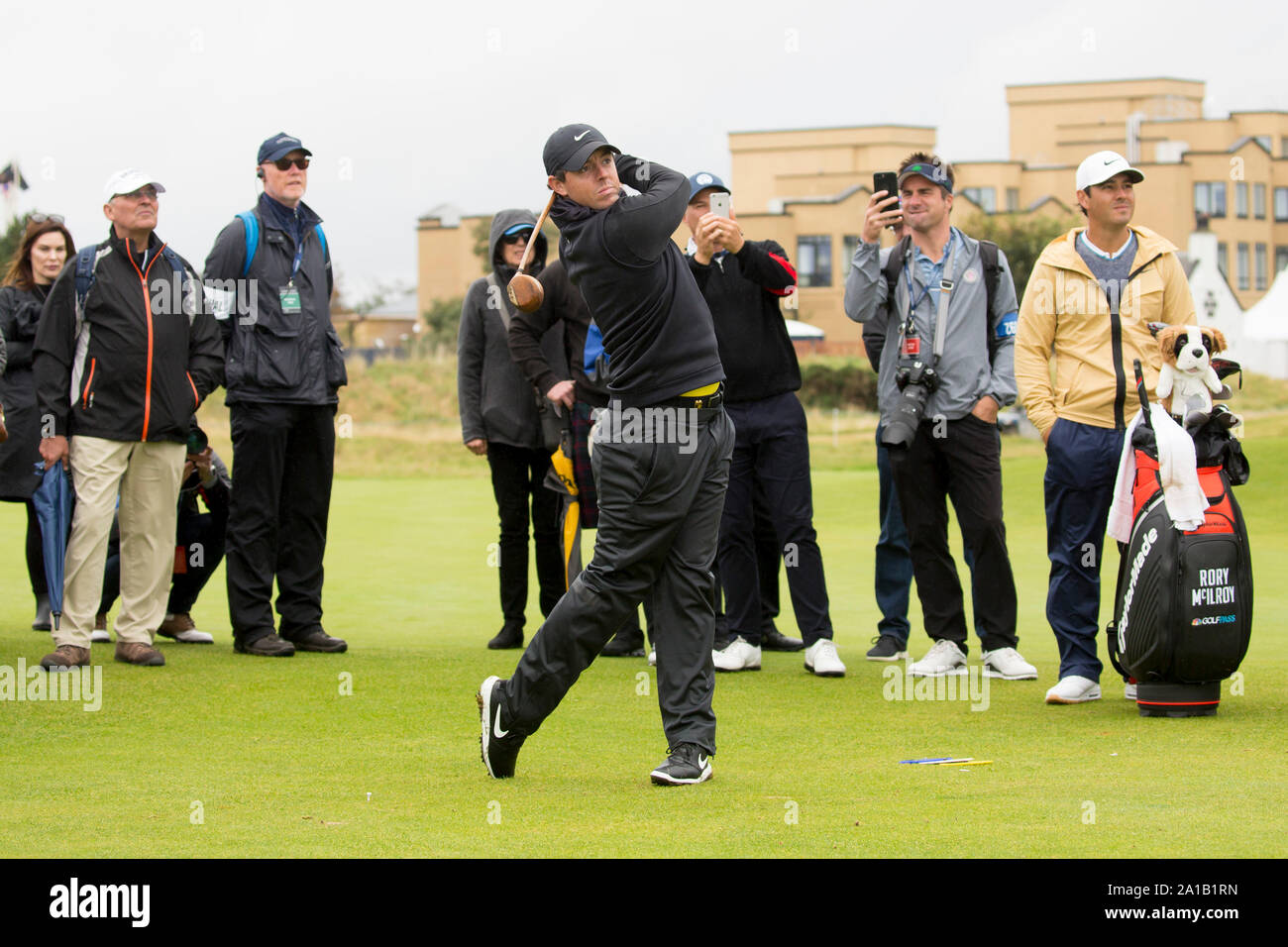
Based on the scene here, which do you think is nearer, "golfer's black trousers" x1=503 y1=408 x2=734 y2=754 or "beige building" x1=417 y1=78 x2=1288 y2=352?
"golfer's black trousers" x1=503 y1=408 x2=734 y2=754

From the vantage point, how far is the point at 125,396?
7895mm

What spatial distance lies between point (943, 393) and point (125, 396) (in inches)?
152

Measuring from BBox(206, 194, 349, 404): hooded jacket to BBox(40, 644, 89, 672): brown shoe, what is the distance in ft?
4.77

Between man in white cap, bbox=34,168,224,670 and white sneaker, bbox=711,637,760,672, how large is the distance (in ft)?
8.76

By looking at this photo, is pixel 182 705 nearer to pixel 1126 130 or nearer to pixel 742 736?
pixel 742 736

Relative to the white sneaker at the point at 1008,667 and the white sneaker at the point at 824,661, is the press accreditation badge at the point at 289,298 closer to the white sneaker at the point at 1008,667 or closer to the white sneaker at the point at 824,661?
the white sneaker at the point at 824,661

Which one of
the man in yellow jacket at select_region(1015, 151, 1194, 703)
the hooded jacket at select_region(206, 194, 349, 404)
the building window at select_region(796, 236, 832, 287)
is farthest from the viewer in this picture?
the building window at select_region(796, 236, 832, 287)

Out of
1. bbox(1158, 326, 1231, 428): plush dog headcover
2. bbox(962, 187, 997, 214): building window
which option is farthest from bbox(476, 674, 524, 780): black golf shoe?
bbox(962, 187, 997, 214): building window

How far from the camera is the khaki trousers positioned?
25.5 ft

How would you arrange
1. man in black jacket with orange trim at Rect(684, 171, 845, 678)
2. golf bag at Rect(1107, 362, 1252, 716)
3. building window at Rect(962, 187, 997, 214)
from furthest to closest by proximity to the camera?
building window at Rect(962, 187, 997, 214), man in black jacket with orange trim at Rect(684, 171, 845, 678), golf bag at Rect(1107, 362, 1252, 716)

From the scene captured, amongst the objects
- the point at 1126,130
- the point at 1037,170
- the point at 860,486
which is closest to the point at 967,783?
the point at 860,486

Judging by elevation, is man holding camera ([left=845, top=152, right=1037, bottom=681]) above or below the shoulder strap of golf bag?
below

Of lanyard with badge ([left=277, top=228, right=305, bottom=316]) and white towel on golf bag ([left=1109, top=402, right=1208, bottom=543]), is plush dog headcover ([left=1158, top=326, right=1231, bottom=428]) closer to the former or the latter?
white towel on golf bag ([left=1109, top=402, right=1208, bottom=543])
